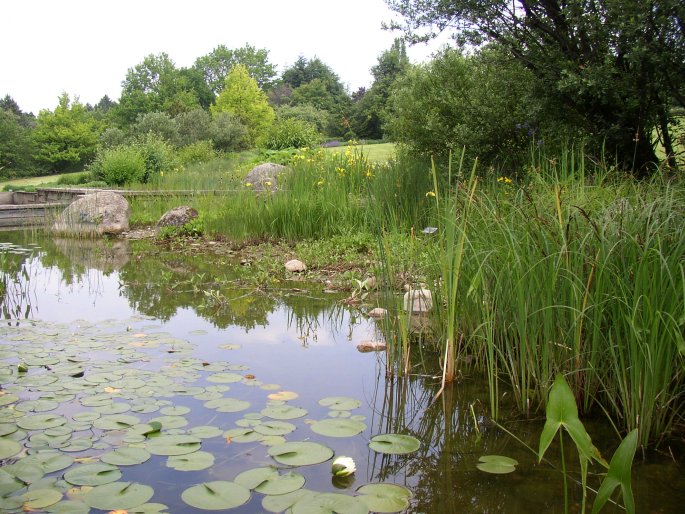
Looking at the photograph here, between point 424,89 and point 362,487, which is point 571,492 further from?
point 424,89

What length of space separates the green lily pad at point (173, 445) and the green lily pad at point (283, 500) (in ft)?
1.57

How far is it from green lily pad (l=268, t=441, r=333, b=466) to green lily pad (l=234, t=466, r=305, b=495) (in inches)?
3.4

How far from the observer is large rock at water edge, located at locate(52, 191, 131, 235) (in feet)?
32.1

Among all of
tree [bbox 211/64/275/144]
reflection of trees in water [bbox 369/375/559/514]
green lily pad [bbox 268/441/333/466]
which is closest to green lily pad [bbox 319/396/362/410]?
reflection of trees in water [bbox 369/375/559/514]

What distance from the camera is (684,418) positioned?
96.4 inches

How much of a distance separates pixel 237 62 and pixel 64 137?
2817cm

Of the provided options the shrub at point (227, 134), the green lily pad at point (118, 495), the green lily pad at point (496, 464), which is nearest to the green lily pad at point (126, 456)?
the green lily pad at point (118, 495)

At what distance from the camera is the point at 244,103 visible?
33062 mm

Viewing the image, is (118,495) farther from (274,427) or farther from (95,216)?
(95,216)

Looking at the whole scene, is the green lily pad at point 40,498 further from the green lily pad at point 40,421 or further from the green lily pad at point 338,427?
the green lily pad at point 338,427

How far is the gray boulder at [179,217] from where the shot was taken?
30.1ft

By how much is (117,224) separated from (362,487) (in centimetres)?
909

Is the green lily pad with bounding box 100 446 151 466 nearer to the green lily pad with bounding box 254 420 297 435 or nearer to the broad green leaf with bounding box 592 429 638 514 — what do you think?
the green lily pad with bounding box 254 420 297 435

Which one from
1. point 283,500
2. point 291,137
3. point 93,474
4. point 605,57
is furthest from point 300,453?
point 291,137
